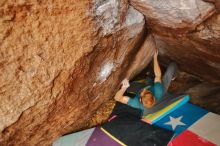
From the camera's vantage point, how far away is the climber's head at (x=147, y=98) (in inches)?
89.9

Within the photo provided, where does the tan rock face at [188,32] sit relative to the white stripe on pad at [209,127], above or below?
above

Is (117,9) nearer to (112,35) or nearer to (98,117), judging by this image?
(112,35)

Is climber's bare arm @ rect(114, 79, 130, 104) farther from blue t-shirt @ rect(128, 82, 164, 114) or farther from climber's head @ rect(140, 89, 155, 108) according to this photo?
climber's head @ rect(140, 89, 155, 108)

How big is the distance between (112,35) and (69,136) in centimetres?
86

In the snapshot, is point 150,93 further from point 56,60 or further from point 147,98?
point 56,60

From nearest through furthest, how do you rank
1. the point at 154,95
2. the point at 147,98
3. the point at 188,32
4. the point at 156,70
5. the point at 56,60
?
A: the point at 56,60
the point at 188,32
the point at 147,98
the point at 154,95
the point at 156,70

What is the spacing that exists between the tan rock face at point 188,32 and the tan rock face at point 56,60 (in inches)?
6.9

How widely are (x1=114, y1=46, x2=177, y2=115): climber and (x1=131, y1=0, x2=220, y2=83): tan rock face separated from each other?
0.67ft

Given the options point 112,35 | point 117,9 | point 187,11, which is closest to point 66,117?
point 112,35

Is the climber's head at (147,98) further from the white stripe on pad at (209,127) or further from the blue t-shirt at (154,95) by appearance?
the white stripe on pad at (209,127)

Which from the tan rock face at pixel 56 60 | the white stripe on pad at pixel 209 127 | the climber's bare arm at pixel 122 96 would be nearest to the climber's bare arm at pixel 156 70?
the climber's bare arm at pixel 122 96

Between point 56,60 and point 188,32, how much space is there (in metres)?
1.03

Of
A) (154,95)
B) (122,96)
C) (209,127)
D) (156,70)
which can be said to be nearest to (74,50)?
(122,96)

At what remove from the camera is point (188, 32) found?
1993mm
